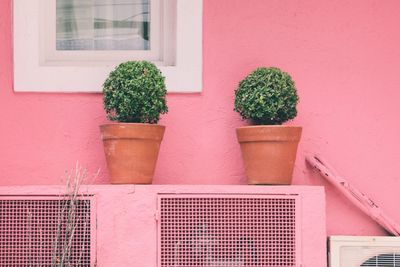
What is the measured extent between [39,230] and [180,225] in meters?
0.67

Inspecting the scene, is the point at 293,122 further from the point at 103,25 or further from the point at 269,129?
the point at 103,25

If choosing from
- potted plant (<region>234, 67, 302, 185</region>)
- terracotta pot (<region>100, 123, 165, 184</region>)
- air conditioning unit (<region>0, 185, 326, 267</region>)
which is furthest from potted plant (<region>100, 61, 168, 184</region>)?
potted plant (<region>234, 67, 302, 185</region>)

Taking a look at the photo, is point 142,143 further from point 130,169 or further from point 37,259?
point 37,259

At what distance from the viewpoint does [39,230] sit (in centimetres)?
381

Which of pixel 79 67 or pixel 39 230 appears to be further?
pixel 79 67

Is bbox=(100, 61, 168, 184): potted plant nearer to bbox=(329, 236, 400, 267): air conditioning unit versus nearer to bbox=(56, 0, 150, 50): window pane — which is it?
bbox=(56, 0, 150, 50): window pane

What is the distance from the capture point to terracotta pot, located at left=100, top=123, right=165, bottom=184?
12.6 feet

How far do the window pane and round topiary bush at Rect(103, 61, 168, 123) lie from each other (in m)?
0.50

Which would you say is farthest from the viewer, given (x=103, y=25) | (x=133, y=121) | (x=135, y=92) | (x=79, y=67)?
(x=103, y=25)

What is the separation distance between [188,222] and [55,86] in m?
1.05

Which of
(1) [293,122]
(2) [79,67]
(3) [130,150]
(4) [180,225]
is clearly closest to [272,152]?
(1) [293,122]

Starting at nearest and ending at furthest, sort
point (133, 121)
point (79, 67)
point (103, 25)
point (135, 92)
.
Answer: point (135, 92) < point (133, 121) < point (79, 67) < point (103, 25)

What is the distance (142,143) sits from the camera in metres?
3.87

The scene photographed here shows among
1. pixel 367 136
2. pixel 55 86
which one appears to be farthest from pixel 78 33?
pixel 367 136
